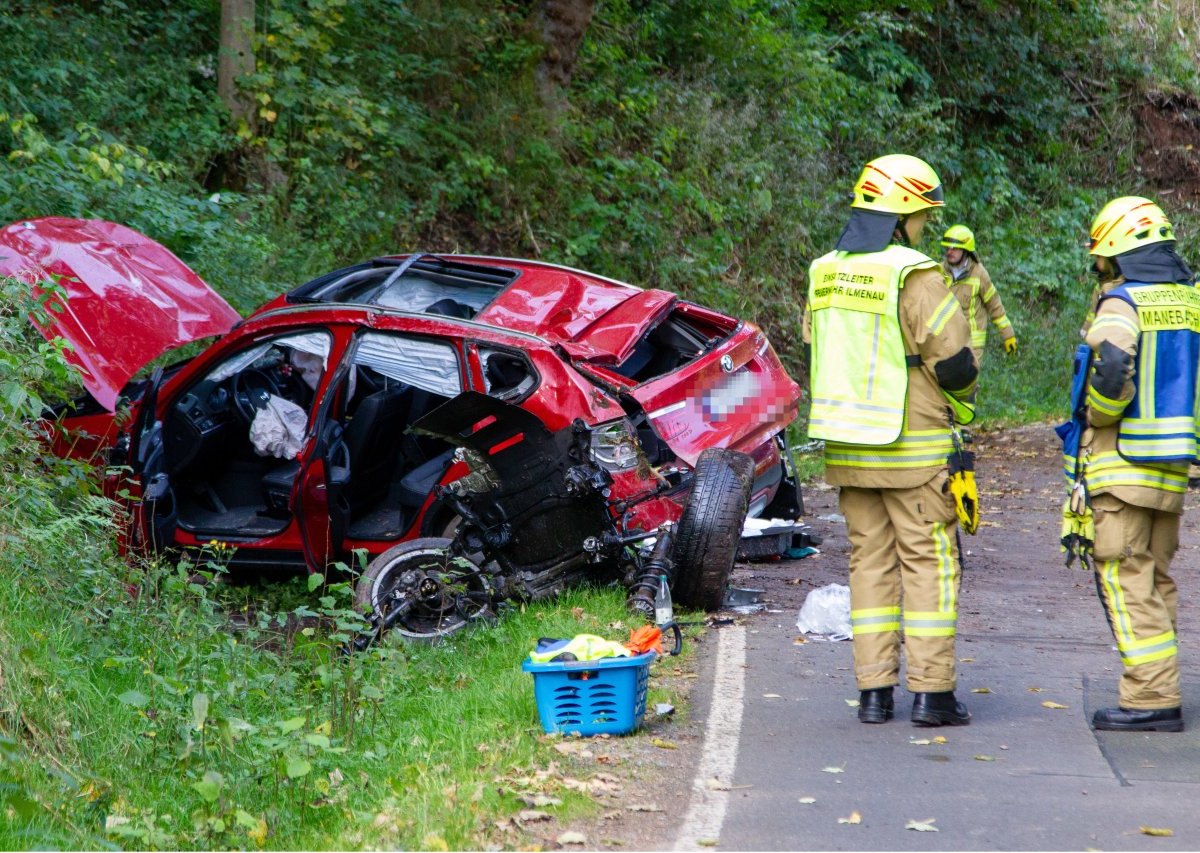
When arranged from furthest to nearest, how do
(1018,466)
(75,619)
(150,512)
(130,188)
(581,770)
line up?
(1018,466) < (130,188) < (150,512) < (75,619) < (581,770)

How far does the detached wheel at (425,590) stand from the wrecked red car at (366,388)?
31 cm

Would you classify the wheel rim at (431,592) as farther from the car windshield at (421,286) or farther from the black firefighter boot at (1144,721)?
the black firefighter boot at (1144,721)

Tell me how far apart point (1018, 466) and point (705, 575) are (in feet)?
22.4

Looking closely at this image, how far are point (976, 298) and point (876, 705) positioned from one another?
6.16 metres

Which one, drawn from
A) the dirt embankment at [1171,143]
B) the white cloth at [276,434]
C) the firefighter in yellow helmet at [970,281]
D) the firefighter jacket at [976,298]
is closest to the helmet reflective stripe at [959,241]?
the firefighter in yellow helmet at [970,281]

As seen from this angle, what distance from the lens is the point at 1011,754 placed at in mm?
4836

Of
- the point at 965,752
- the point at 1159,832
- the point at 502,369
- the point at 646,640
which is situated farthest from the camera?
the point at 502,369

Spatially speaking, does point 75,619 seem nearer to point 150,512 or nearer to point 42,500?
point 42,500

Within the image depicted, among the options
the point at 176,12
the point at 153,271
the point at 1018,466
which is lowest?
the point at 1018,466

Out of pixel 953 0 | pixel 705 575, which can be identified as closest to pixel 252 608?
pixel 705 575

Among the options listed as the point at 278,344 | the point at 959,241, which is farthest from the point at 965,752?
the point at 959,241

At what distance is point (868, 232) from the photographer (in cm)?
513

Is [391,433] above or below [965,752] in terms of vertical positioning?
above

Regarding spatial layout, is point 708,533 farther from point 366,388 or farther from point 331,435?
point 366,388
